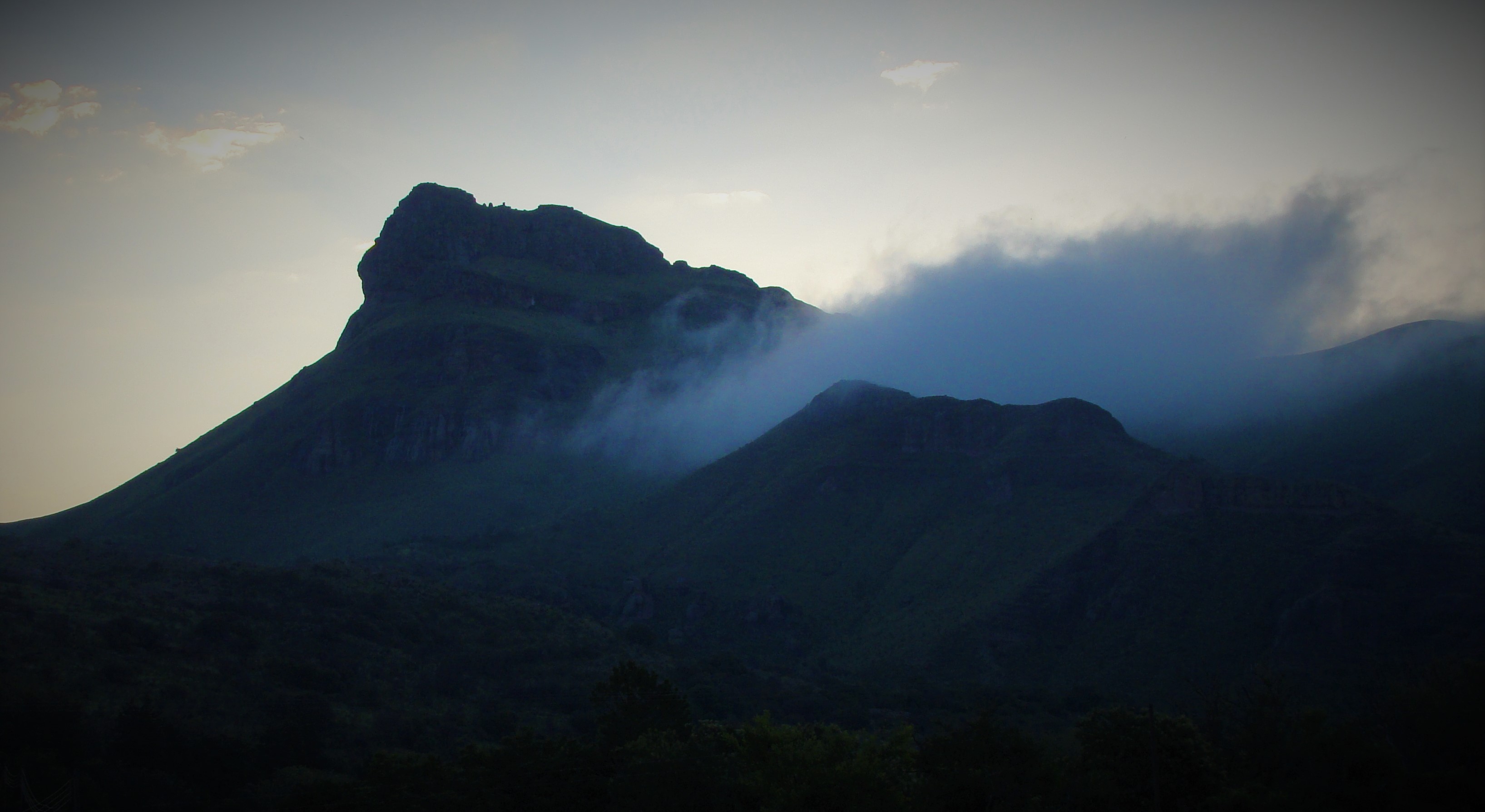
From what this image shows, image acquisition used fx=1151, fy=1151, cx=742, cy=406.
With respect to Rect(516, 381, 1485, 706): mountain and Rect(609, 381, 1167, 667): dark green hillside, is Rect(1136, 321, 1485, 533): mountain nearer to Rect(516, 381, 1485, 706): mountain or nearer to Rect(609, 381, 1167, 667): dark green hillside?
Rect(516, 381, 1485, 706): mountain

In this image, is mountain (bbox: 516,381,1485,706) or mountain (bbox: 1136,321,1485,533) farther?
mountain (bbox: 1136,321,1485,533)

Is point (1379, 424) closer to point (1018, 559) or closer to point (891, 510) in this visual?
point (1018, 559)

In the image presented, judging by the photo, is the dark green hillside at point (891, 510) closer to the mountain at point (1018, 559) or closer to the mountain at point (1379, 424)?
the mountain at point (1018, 559)

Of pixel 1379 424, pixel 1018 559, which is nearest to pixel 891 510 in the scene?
pixel 1018 559

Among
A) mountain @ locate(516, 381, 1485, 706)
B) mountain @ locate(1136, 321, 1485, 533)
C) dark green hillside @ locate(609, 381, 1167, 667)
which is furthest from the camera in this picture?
dark green hillside @ locate(609, 381, 1167, 667)

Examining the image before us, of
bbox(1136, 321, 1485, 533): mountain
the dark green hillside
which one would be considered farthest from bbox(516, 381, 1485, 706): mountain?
bbox(1136, 321, 1485, 533): mountain

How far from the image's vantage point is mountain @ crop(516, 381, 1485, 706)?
3767 inches

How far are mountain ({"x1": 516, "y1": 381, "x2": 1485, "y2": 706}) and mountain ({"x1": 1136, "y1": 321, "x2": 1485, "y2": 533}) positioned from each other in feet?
51.0

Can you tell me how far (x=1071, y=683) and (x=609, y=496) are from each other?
94.8m

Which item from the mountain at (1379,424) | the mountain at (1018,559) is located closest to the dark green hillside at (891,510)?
the mountain at (1018,559)

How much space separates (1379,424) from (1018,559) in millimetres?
51255

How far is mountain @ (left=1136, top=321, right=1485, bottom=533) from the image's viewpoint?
117 meters

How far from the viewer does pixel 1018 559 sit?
400ft

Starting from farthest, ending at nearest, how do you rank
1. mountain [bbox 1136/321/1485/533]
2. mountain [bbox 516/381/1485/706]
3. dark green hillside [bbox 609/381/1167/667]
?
dark green hillside [bbox 609/381/1167/667] → mountain [bbox 1136/321/1485/533] → mountain [bbox 516/381/1485/706]
